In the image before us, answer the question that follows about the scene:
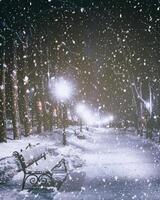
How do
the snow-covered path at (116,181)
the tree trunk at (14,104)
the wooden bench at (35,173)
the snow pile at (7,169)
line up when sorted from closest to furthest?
the snow-covered path at (116,181) → the wooden bench at (35,173) → the snow pile at (7,169) → the tree trunk at (14,104)

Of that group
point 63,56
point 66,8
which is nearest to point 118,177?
point 66,8

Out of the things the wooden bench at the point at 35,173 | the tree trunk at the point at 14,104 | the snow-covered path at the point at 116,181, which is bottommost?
the snow-covered path at the point at 116,181

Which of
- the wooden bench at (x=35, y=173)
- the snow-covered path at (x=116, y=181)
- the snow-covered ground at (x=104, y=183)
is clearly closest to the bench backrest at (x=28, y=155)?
the wooden bench at (x=35, y=173)

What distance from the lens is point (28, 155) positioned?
1097cm

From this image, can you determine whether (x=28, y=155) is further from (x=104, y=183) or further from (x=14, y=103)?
(x=14, y=103)

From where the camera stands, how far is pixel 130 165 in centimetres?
1391

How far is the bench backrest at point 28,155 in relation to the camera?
1017cm

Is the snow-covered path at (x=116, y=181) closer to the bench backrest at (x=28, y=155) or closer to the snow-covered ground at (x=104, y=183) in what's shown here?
the snow-covered ground at (x=104, y=183)

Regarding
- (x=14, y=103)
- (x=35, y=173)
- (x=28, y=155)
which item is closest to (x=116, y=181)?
(x=35, y=173)

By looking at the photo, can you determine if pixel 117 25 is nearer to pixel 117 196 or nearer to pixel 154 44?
pixel 154 44

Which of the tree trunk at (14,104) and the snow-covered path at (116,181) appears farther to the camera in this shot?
the tree trunk at (14,104)

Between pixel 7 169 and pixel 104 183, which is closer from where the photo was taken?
pixel 104 183

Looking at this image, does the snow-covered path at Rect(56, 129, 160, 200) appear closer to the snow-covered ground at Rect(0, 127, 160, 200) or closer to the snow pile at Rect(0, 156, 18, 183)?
the snow-covered ground at Rect(0, 127, 160, 200)

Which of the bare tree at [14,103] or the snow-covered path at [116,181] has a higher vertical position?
the bare tree at [14,103]
